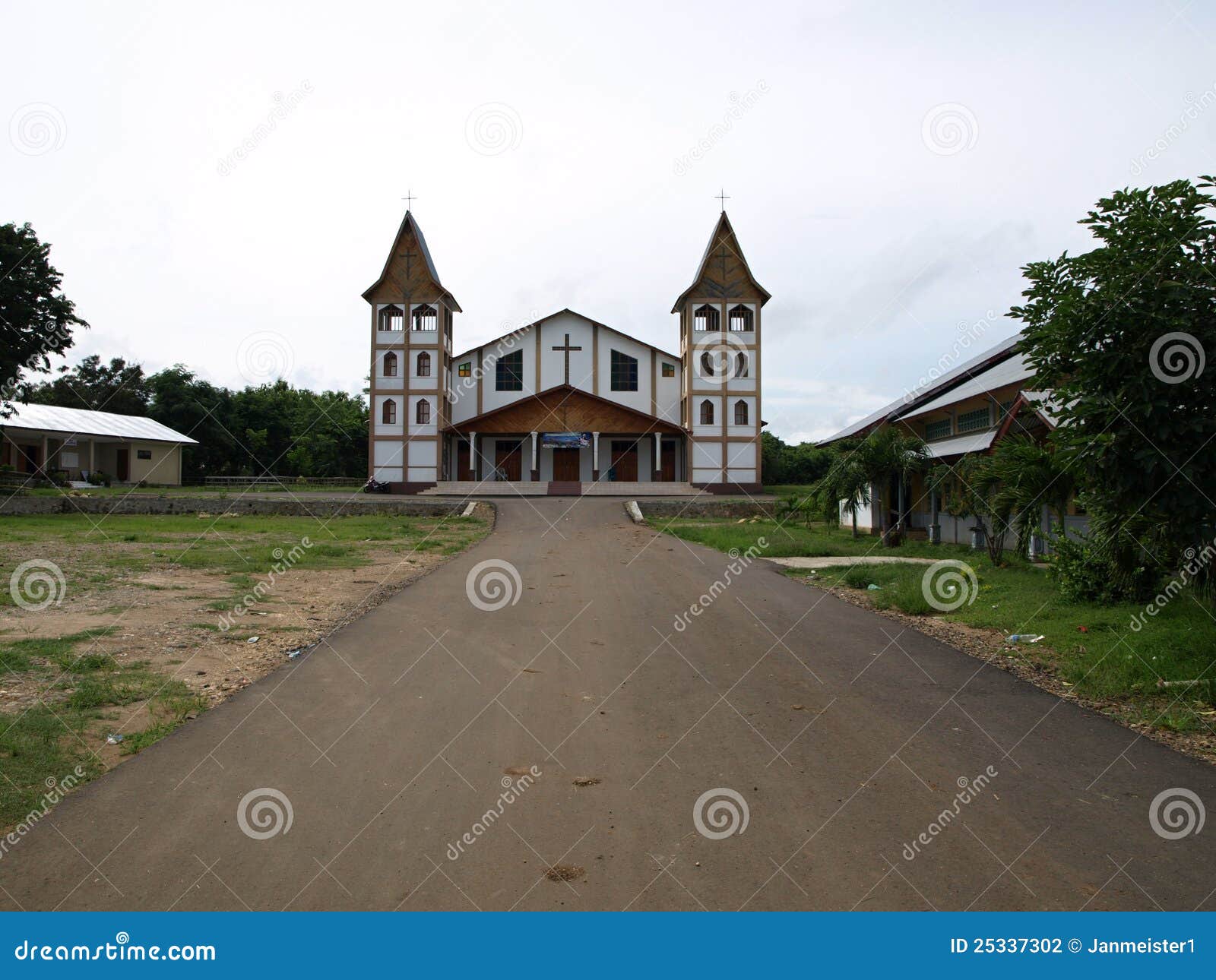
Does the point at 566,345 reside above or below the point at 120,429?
above

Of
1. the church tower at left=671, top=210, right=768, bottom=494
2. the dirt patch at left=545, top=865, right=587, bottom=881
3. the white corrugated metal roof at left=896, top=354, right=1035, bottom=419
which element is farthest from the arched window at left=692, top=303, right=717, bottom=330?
the dirt patch at left=545, top=865, right=587, bottom=881

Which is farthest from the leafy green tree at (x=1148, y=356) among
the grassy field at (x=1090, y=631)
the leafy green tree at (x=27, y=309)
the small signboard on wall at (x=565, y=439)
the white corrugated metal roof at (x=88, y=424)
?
the white corrugated metal roof at (x=88, y=424)

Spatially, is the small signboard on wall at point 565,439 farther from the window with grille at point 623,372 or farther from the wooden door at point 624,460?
the window with grille at point 623,372

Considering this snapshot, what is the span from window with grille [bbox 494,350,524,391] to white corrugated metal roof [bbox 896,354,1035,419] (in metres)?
27.7

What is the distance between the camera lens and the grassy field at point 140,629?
5.73m

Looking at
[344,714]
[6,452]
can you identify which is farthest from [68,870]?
[6,452]

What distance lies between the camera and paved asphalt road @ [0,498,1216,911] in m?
3.73

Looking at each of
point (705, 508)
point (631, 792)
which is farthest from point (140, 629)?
point (705, 508)

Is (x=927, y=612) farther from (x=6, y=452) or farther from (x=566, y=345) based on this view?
(x=6, y=452)

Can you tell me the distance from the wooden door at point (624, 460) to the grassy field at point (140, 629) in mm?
25351

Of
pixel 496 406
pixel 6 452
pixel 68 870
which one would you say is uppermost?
pixel 496 406

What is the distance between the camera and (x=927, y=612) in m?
11.3

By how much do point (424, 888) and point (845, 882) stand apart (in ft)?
6.36

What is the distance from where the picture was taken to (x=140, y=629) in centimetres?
930
